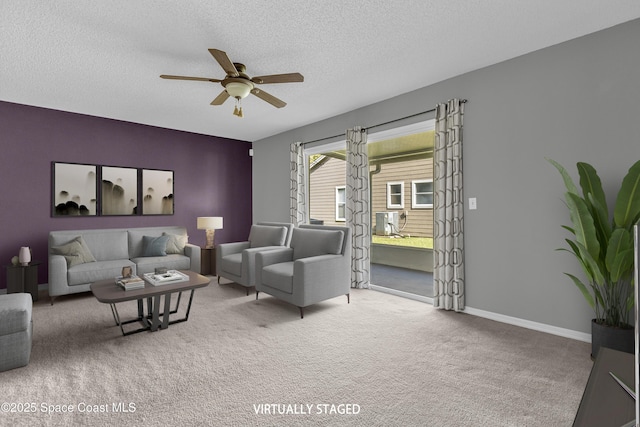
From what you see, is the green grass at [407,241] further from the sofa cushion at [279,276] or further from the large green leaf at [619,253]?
the large green leaf at [619,253]

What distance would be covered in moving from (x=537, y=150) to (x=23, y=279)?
627cm

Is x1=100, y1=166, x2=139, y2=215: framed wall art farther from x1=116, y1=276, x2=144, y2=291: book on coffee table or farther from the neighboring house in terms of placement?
the neighboring house

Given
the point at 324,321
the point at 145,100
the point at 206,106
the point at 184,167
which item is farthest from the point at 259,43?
the point at 184,167

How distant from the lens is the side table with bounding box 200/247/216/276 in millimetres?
5680

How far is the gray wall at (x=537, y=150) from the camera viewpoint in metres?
2.66

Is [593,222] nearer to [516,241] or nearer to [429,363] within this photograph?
[516,241]

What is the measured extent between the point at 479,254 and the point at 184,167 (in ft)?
17.4

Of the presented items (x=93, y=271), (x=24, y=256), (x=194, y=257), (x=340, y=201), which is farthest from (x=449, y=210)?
(x=24, y=256)

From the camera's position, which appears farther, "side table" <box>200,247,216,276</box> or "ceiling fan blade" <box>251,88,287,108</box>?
"side table" <box>200,247,216,276</box>

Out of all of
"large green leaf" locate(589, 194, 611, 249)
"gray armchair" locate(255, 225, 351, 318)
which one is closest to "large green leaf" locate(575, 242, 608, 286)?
"large green leaf" locate(589, 194, 611, 249)

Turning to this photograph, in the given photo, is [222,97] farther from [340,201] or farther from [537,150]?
[537,150]

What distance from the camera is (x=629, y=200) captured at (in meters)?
2.30

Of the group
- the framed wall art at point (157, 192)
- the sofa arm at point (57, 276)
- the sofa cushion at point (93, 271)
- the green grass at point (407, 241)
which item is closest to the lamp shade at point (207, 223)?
the framed wall art at point (157, 192)

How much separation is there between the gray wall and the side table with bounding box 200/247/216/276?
4.24m
